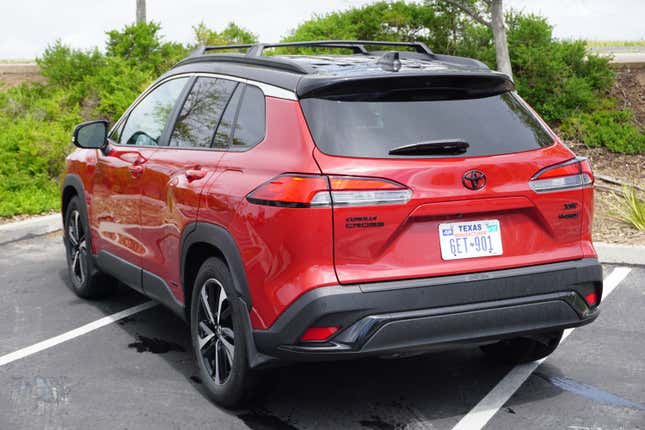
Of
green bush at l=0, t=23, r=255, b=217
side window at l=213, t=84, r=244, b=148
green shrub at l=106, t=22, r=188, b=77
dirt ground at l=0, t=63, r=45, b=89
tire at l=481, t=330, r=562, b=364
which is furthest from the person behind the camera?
dirt ground at l=0, t=63, r=45, b=89

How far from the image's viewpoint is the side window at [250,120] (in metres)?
4.54

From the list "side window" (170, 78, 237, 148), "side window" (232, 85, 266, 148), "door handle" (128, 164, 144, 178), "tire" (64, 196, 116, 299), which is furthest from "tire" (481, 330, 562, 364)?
"tire" (64, 196, 116, 299)

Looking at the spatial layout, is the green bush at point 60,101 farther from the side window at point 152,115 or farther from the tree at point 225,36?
the side window at point 152,115

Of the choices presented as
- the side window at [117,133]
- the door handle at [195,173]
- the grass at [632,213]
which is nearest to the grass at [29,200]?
the side window at [117,133]

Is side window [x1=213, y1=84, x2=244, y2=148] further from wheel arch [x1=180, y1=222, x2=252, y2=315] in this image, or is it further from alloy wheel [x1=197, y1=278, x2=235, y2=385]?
alloy wheel [x1=197, y1=278, x2=235, y2=385]

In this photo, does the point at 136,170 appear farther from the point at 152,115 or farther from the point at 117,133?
the point at 117,133

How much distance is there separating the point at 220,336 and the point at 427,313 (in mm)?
1215

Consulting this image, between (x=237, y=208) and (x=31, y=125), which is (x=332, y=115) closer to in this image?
(x=237, y=208)

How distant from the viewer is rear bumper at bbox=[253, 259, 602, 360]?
4.02 meters

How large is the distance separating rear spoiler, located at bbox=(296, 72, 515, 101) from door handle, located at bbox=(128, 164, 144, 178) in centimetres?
175

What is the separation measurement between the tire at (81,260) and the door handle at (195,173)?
2.15 meters

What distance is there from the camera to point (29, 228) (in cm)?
1027

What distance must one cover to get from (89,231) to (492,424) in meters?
3.55

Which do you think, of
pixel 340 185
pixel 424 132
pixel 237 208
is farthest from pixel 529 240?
pixel 237 208
